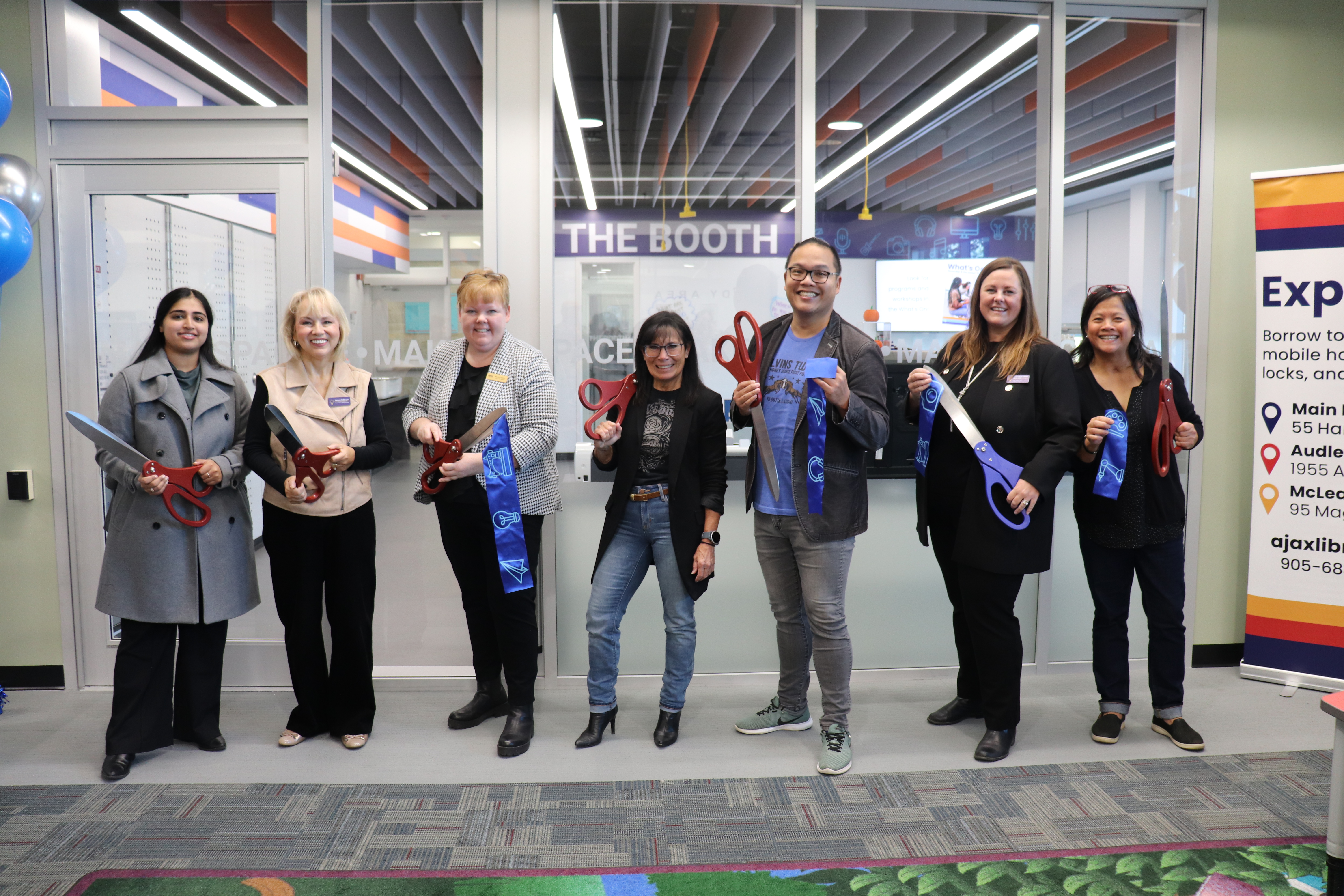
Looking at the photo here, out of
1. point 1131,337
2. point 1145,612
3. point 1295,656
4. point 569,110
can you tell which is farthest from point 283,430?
point 1295,656

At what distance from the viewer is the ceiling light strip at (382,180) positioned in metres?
3.38

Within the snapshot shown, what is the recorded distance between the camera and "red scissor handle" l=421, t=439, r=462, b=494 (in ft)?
8.55

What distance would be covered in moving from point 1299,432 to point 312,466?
3.76 m

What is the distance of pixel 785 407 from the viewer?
265 centimetres

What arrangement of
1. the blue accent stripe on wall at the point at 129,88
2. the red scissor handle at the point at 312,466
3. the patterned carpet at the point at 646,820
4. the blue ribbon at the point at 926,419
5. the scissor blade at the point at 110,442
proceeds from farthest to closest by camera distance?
the blue accent stripe on wall at the point at 129,88 < the blue ribbon at the point at 926,419 < the red scissor handle at the point at 312,466 < the scissor blade at the point at 110,442 < the patterned carpet at the point at 646,820

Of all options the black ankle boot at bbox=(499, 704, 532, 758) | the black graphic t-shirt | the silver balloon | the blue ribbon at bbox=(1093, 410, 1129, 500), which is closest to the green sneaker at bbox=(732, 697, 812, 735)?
the black ankle boot at bbox=(499, 704, 532, 758)

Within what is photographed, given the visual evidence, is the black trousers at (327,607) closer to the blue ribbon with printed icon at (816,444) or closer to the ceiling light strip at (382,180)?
the ceiling light strip at (382,180)

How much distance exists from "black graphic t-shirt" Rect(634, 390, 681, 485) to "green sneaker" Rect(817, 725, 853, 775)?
980mm

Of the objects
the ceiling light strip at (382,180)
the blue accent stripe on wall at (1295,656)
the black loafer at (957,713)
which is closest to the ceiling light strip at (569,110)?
the ceiling light strip at (382,180)

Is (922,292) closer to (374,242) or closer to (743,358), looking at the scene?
(743,358)

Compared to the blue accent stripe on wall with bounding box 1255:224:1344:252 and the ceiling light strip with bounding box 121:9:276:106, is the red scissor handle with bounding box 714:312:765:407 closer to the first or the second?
the ceiling light strip with bounding box 121:9:276:106

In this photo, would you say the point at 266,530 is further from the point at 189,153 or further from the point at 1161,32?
the point at 1161,32

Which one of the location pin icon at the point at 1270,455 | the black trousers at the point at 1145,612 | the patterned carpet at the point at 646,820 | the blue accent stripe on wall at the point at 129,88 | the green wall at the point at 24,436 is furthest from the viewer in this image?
the location pin icon at the point at 1270,455

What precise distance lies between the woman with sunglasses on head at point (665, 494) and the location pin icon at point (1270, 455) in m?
2.39
